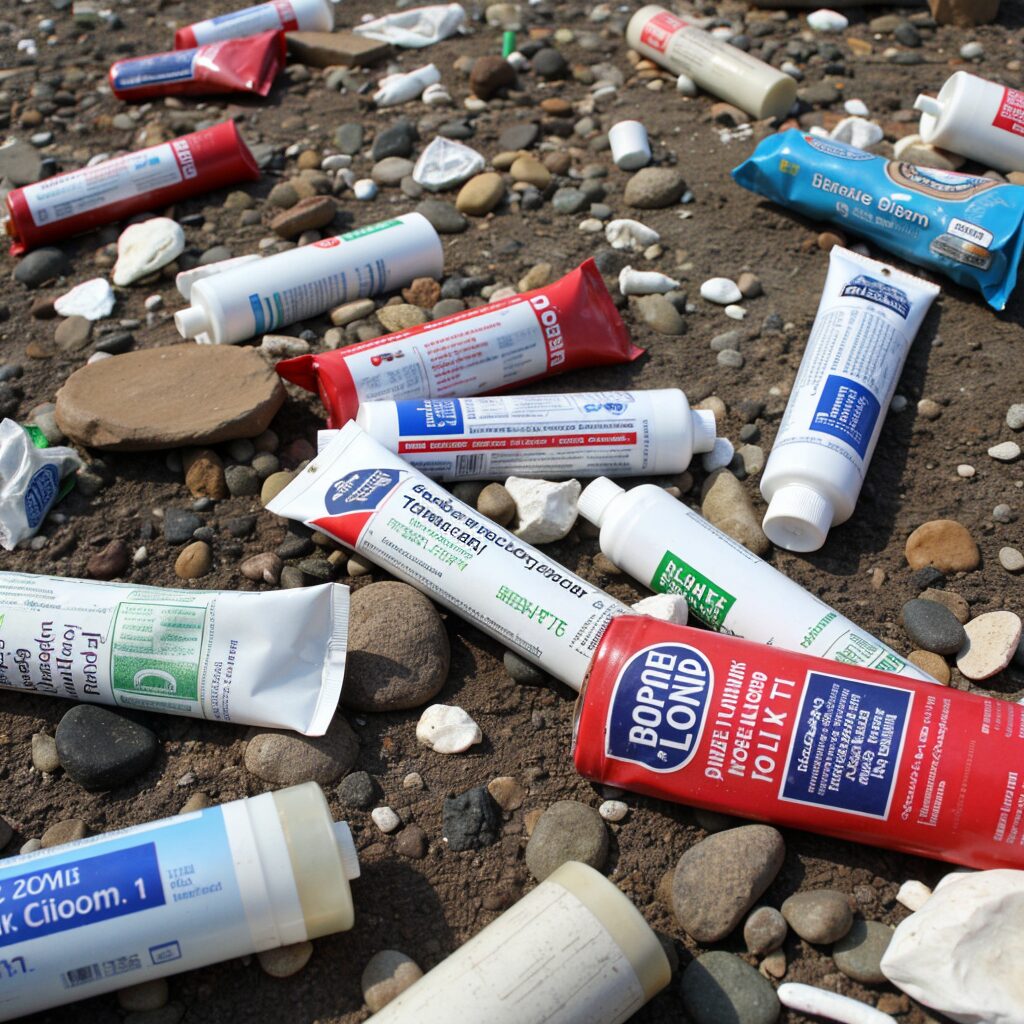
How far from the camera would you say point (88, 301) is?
2623 millimetres

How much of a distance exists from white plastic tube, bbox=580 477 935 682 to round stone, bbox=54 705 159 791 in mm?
883

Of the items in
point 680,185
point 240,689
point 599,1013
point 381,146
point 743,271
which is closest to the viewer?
point 599,1013

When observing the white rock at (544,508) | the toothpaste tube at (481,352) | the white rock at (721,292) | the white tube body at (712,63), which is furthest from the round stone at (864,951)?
the white tube body at (712,63)

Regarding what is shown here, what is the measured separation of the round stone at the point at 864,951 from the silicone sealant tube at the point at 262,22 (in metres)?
3.25

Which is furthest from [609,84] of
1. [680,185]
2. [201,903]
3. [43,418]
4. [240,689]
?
[201,903]

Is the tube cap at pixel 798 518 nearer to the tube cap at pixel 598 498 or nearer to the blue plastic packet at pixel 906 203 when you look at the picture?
the tube cap at pixel 598 498

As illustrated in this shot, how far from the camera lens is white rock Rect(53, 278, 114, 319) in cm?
260

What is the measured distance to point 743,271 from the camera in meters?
2.65

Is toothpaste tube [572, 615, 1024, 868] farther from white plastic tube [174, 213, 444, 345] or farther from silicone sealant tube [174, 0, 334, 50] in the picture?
silicone sealant tube [174, 0, 334, 50]

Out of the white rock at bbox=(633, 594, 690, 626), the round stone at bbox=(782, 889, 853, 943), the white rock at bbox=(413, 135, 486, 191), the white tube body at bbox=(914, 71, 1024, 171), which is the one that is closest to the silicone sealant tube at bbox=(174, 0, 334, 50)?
the white rock at bbox=(413, 135, 486, 191)

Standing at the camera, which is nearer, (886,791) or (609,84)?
(886,791)

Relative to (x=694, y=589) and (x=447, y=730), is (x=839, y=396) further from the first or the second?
(x=447, y=730)

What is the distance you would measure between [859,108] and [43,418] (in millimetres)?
2411

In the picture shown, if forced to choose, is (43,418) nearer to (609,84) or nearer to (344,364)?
(344,364)
